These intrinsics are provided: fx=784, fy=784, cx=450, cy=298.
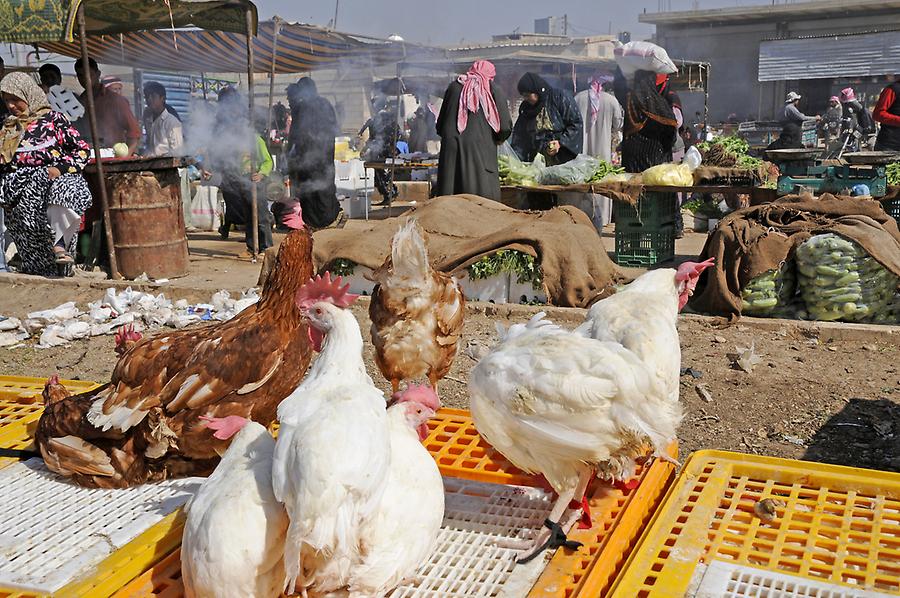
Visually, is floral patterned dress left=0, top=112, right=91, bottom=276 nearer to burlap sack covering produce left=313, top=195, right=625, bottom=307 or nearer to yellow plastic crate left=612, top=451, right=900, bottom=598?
burlap sack covering produce left=313, top=195, right=625, bottom=307

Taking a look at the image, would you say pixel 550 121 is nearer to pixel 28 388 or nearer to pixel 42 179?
pixel 42 179

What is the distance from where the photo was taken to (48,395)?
11.3ft

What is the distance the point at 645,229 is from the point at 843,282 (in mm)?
2865

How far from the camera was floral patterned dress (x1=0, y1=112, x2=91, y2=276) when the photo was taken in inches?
337

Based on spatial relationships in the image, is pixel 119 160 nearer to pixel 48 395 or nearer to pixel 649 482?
pixel 48 395

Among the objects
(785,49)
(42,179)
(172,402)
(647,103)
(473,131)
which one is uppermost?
(785,49)

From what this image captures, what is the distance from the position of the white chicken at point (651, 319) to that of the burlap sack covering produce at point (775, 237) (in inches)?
140

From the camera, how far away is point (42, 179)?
28.5 ft

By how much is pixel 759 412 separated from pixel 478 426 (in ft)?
9.38

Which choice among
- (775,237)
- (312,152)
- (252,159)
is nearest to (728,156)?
(775,237)

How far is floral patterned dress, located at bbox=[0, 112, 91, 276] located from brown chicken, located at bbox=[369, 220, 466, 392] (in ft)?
19.1

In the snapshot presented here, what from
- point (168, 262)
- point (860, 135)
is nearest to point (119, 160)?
point (168, 262)

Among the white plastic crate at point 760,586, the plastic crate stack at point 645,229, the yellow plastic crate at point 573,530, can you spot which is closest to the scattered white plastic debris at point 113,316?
the yellow plastic crate at point 573,530

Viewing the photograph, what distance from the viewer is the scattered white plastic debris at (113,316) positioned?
7.03 metres
